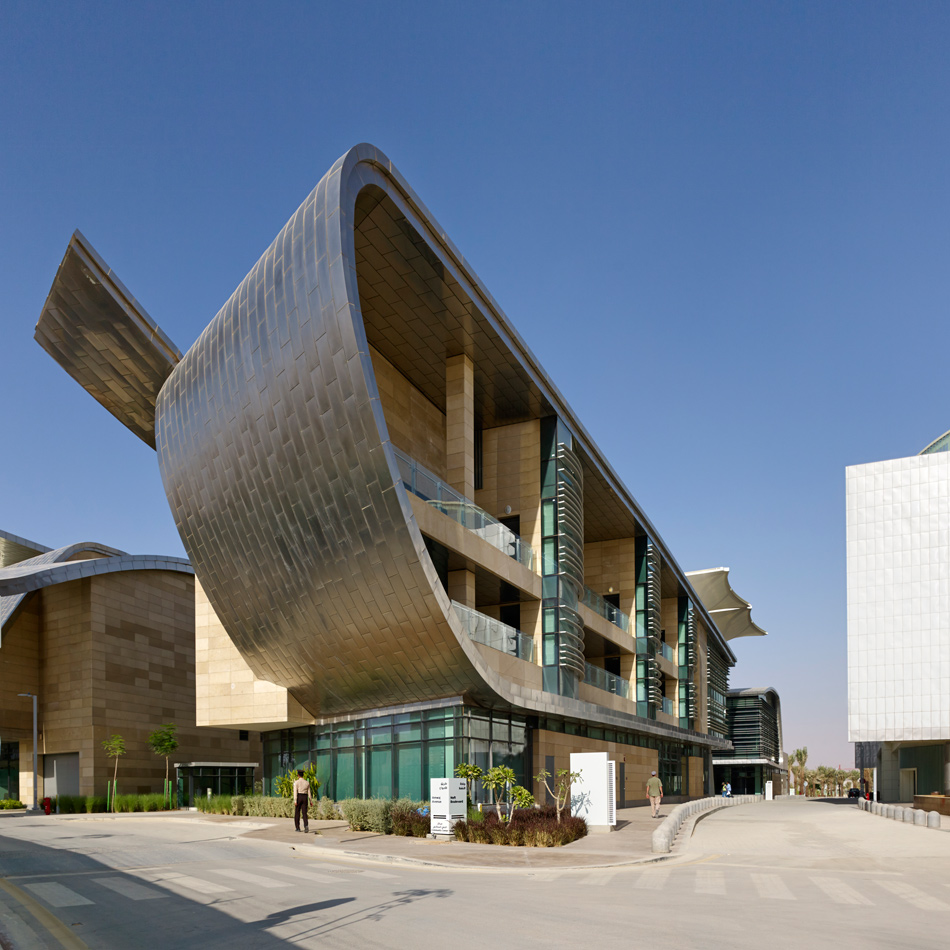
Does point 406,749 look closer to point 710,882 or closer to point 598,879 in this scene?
point 598,879

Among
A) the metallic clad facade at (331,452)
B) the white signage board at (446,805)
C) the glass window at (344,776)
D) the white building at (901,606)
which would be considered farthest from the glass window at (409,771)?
the white building at (901,606)

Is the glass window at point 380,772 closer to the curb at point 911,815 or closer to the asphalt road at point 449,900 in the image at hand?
the asphalt road at point 449,900

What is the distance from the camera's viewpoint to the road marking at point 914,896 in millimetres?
12922

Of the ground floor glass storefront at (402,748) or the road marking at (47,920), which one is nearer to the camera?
the road marking at (47,920)

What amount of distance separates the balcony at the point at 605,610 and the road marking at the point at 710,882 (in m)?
23.7

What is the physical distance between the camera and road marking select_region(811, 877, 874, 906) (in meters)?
13.3

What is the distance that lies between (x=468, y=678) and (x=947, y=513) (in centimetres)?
3357

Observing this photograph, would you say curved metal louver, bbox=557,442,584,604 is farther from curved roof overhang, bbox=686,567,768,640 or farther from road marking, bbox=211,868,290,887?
curved roof overhang, bbox=686,567,768,640

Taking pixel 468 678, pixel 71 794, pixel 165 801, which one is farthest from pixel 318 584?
pixel 71 794

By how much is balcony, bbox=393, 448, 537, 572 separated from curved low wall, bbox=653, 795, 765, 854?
32.6 ft

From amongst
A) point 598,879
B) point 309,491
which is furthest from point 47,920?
point 309,491

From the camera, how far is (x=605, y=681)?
41.7m

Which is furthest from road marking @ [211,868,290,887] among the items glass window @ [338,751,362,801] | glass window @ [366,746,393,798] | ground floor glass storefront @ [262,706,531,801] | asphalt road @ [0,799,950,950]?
glass window @ [338,751,362,801]

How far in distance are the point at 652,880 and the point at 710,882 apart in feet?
3.16
